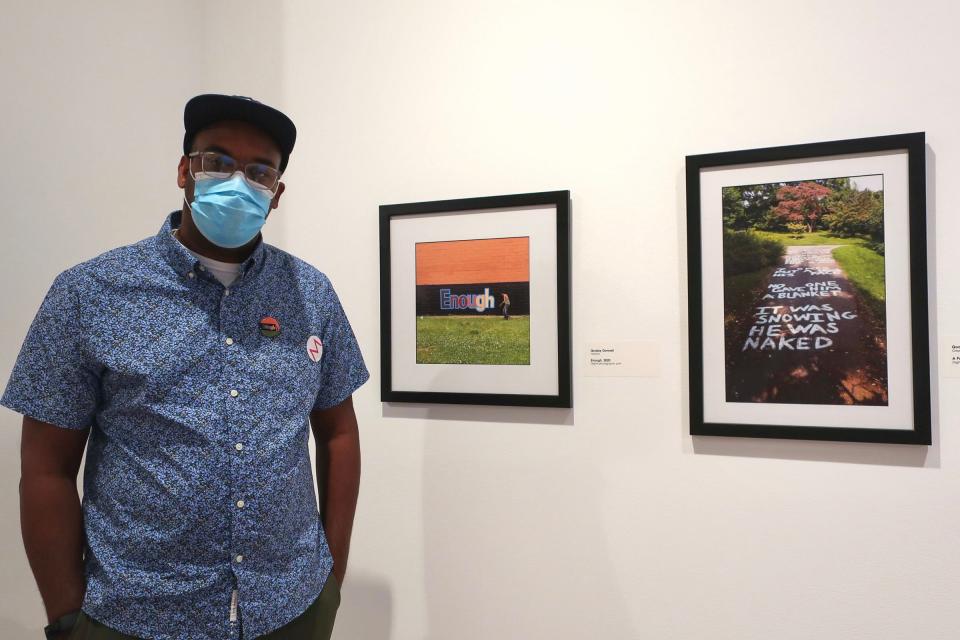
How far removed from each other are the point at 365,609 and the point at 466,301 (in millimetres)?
877

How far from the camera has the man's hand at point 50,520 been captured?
1012 mm

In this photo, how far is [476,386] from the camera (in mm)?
1641

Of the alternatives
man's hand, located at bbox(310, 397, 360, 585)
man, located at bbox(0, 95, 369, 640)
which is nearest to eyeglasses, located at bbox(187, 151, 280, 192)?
man, located at bbox(0, 95, 369, 640)

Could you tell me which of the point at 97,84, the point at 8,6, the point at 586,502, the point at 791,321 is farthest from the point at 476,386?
the point at 8,6

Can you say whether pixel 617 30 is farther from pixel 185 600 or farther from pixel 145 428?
pixel 185 600

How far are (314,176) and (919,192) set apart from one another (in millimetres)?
1468

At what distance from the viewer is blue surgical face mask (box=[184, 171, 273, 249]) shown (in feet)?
3.54

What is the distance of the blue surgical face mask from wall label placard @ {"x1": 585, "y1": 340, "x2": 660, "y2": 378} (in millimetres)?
844

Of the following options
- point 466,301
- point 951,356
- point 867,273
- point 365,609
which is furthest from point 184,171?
point 951,356

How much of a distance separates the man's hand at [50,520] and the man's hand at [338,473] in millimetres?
425

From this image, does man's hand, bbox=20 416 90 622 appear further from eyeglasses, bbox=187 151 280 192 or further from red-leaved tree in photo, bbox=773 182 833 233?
red-leaved tree in photo, bbox=773 182 833 233

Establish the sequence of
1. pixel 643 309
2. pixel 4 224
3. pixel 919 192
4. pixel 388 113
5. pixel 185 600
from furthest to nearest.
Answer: pixel 388 113 → pixel 643 309 → pixel 4 224 → pixel 919 192 → pixel 185 600

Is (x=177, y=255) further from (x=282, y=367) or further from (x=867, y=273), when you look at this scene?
(x=867, y=273)

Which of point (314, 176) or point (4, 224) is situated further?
point (314, 176)
